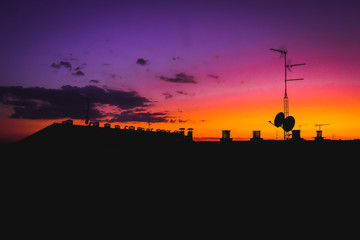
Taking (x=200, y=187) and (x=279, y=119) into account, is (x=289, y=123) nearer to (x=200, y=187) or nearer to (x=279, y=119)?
(x=279, y=119)

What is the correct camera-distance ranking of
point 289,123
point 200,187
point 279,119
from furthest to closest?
1. point 279,119
2. point 289,123
3. point 200,187

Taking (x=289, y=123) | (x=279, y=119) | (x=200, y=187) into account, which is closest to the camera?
(x=200, y=187)

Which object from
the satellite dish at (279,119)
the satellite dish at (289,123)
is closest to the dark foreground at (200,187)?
the satellite dish at (289,123)

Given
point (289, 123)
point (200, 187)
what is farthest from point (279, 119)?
point (200, 187)

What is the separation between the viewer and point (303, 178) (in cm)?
1233

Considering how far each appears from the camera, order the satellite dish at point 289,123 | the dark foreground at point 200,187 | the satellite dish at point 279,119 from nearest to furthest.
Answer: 1. the dark foreground at point 200,187
2. the satellite dish at point 289,123
3. the satellite dish at point 279,119

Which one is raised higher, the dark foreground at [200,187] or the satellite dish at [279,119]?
the satellite dish at [279,119]

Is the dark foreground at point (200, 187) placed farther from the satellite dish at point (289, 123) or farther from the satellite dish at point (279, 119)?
the satellite dish at point (279, 119)

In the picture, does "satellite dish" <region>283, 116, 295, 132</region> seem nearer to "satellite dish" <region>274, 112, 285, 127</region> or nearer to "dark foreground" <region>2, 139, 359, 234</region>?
"satellite dish" <region>274, 112, 285, 127</region>

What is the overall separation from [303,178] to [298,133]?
6.43 metres

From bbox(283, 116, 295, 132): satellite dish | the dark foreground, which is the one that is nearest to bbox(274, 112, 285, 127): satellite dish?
bbox(283, 116, 295, 132): satellite dish

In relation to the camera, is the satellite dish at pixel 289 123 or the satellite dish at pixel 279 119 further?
the satellite dish at pixel 279 119

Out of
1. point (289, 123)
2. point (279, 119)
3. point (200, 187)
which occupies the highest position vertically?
point (279, 119)

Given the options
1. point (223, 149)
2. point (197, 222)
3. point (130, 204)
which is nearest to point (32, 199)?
point (130, 204)
